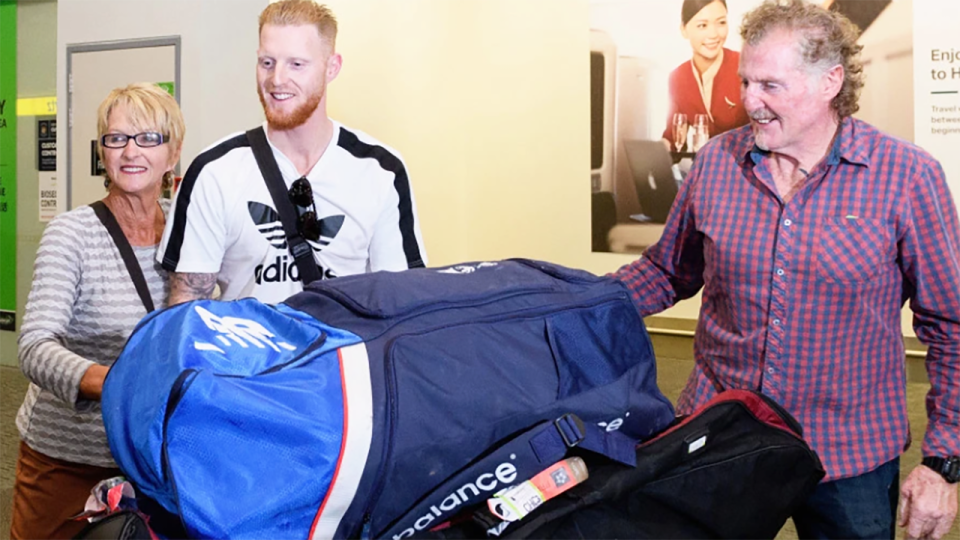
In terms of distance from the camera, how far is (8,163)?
21.5ft

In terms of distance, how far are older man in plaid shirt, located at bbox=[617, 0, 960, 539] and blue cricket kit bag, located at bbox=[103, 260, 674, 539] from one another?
0.56 meters

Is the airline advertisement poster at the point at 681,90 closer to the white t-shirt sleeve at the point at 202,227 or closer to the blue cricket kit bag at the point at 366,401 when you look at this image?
the white t-shirt sleeve at the point at 202,227

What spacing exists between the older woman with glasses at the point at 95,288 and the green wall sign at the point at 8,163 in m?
5.09

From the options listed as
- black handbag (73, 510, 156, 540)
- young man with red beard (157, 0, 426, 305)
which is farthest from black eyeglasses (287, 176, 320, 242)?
black handbag (73, 510, 156, 540)

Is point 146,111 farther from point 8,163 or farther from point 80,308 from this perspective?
point 8,163

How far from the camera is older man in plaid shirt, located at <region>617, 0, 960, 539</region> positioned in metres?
1.64

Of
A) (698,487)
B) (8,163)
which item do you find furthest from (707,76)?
(8,163)

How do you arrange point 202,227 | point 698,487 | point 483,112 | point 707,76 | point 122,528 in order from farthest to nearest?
point 483,112
point 707,76
point 202,227
point 698,487
point 122,528

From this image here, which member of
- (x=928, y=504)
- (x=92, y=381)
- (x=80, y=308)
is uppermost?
(x=80, y=308)

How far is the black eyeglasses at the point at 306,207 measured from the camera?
5.83ft

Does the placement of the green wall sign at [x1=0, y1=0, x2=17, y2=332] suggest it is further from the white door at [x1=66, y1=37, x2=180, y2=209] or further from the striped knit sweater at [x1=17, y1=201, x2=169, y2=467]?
the striped knit sweater at [x1=17, y1=201, x2=169, y2=467]

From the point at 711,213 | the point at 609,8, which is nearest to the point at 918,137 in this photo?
the point at 609,8

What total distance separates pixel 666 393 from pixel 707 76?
1.77 metres

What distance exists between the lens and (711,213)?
1.76 m
